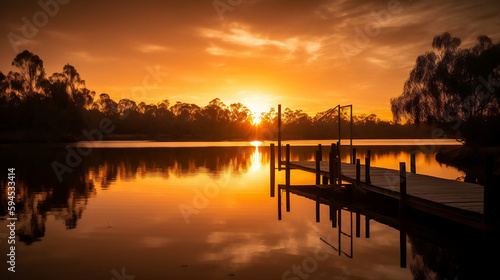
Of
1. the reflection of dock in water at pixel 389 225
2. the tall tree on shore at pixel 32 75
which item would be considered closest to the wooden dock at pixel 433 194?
the reflection of dock in water at pixel 389 225

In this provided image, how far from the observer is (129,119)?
129 m

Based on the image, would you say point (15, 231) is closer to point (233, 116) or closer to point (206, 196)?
point (206, 196)

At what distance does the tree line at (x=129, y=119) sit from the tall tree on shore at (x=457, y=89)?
9.69 feet

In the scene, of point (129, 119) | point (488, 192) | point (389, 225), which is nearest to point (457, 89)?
point (389, 225)

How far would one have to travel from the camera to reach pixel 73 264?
10.4 m

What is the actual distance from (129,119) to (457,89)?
106405 mm

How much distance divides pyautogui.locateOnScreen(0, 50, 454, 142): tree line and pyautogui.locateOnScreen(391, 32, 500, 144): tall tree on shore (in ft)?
9.69

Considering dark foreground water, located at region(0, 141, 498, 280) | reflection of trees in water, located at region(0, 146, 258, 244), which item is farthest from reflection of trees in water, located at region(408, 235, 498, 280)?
reflection of trees in water, located at region(0, 146, 258, 244)

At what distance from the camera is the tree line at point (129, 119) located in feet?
279

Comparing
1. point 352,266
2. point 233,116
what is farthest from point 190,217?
point 233,116

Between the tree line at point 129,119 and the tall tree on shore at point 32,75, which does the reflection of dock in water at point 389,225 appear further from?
the tall tree on shore at point 32,75

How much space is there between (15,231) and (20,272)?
4599 mm

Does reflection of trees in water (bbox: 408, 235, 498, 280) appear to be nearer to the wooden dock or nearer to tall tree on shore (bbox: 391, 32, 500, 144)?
the wooden dock

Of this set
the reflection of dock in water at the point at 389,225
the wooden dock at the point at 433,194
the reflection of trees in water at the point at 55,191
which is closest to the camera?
the wooden dock at the point at 433,194
